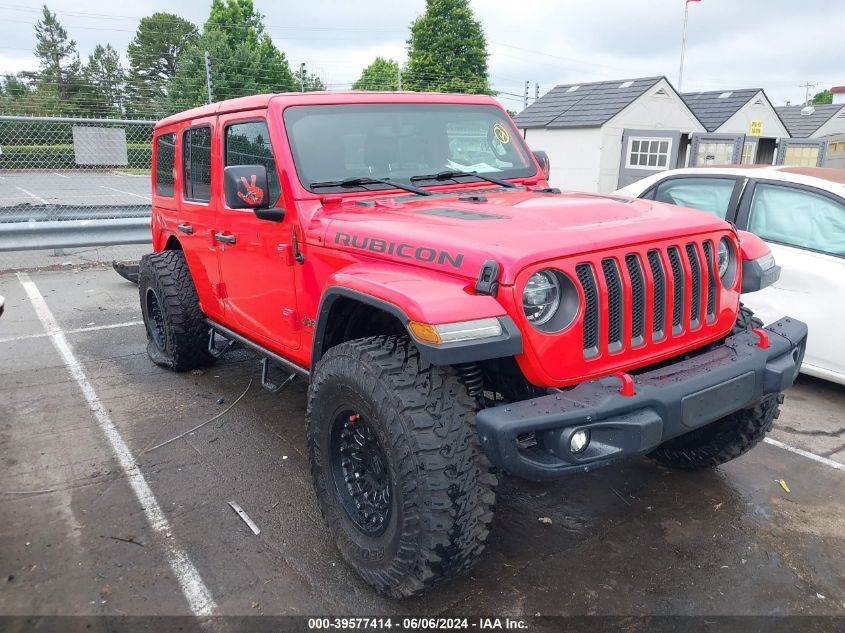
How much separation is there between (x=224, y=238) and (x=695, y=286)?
8.94 ft

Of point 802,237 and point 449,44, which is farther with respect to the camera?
point 449,44

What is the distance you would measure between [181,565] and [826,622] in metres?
2.70

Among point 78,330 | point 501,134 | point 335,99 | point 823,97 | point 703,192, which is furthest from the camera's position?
point 823,97

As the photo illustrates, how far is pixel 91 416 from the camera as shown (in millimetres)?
4578

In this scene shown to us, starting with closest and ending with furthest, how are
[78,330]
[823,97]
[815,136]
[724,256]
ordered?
[724,256], [78,330], [815,136], [823,97]

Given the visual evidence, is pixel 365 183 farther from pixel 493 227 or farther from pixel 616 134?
pixel 616 134

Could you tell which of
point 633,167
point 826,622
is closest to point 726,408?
point 826,622

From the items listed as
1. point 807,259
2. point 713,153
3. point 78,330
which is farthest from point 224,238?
point 713,153

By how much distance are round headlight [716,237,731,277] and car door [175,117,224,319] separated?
2977mm

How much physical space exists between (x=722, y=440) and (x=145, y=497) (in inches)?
122

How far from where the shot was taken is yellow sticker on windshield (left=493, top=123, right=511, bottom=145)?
412 cm

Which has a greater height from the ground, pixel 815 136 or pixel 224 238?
pixel 815 136

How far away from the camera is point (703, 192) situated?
5.39 metres

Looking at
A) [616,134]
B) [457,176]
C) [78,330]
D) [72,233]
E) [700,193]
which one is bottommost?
[78,330]
